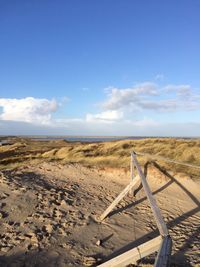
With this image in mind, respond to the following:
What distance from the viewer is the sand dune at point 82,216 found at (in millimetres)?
7336

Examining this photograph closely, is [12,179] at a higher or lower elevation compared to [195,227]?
higher

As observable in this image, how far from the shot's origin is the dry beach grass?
291 inches

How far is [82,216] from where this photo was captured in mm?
9633

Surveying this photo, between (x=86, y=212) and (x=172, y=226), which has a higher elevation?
(x=86, y=212)

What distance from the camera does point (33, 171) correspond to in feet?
47.6

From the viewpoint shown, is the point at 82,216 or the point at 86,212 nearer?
the point at 82,216

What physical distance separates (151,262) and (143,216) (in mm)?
3412

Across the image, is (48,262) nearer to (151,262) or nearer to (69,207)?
(151,262)

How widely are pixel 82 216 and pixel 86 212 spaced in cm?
41

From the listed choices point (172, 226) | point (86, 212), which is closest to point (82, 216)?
point (86, 212)

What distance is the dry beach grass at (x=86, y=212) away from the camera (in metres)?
7.38

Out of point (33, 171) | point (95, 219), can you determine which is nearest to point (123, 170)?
point (33, 171)

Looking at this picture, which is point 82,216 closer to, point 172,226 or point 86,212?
point 86,212

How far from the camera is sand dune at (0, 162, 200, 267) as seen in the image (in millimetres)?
7336
